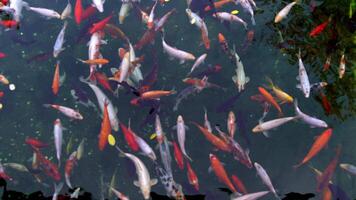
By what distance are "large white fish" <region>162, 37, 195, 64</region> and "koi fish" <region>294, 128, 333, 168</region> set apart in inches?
71.2

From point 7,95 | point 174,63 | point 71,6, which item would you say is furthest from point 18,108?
point 174,63

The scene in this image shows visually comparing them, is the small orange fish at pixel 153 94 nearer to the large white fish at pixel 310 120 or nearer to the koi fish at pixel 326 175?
the large white fish at pixel 310 120

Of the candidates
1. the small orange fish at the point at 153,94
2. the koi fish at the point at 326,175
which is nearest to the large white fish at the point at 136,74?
the small orange fish at the point at 153,94

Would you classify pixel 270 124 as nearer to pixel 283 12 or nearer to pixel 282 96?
pixel 282 96

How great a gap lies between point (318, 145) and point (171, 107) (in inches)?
69.4

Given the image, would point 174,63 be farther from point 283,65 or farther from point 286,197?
point 286,197

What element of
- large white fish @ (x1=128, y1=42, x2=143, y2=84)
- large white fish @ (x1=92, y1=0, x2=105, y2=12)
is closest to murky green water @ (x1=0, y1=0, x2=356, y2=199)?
large white fish @ (x1=92, y1=0, x2=105, y2=12)

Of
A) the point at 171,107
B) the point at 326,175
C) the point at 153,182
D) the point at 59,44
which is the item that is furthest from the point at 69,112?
the point at 326,175

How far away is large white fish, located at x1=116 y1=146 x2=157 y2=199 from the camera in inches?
171

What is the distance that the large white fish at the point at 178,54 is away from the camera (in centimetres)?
520

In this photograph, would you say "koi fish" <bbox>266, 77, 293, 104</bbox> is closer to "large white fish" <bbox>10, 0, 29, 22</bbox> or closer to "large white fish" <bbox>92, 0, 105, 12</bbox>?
"large white fish" <bbox>92, 0, 105, 12</bbox>

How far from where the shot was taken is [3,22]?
5699 millimetres

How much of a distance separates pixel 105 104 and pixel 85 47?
1.10 meters

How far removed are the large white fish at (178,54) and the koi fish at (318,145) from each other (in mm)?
1809
